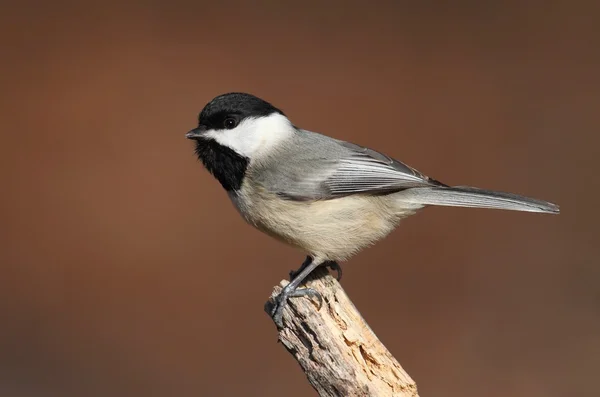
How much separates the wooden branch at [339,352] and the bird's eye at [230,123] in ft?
1.89

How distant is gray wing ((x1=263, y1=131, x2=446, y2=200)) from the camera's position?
2.15m

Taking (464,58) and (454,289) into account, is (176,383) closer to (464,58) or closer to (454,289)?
(454,289)

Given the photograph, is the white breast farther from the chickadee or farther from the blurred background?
the blurred background

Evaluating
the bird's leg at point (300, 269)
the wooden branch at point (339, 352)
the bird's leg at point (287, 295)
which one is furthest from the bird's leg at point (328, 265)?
the wooden branch at point (339, 352)

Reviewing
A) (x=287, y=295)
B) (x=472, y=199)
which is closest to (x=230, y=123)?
(x=287, y=295)

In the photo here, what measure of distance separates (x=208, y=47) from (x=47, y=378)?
2.00 meters

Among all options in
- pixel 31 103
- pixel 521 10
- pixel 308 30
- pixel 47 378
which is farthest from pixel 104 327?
pixel 521 10

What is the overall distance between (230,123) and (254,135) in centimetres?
8

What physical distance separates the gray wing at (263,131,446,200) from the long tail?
4 centimetres

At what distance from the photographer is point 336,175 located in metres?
2.17

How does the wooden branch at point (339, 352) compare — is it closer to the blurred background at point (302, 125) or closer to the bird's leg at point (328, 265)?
the bird's leg at point (328, 265)

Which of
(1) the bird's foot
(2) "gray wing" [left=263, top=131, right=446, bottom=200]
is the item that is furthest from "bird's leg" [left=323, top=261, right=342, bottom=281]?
(1) the bird's foot

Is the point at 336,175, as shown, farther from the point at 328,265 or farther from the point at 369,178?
the point at 328,265

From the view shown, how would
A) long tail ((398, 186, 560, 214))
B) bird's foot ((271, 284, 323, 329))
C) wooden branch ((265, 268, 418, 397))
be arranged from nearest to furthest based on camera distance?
wooden branch ((265, 268, 418, 397)) → bird's foot ((271, 284, 323, 329)) → long tail ((398, 186, 560, 214))
